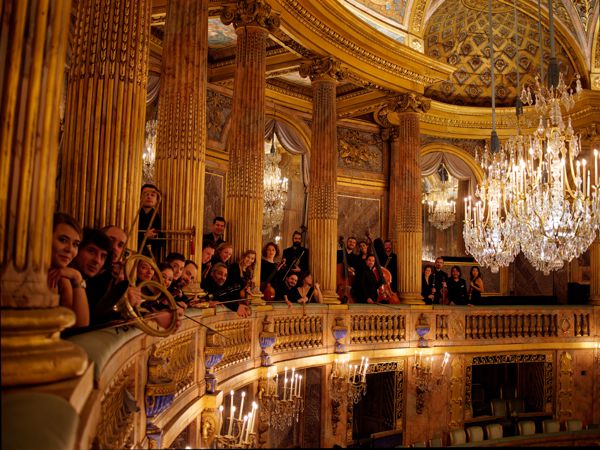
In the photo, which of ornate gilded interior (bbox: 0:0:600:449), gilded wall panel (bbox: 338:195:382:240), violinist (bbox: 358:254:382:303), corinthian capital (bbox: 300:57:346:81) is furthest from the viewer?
gilded wall panel (bbox: 338:195:382:240)

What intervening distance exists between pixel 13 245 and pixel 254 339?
24.1 feet

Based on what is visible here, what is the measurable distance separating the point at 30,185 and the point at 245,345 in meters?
6.92

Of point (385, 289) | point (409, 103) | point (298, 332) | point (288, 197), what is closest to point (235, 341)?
point (298, 332)

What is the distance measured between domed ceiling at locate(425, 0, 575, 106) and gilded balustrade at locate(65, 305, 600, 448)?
26.1 ft

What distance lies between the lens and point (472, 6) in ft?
61.3

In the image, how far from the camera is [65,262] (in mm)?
2982

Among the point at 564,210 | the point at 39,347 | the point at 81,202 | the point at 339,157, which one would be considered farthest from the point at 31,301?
the point at 339,157

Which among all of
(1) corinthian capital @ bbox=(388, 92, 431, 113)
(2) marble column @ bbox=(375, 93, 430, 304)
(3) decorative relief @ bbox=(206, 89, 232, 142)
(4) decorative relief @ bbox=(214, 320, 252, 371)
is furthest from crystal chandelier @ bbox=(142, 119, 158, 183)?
(1) corinthian capital @ bbox=(388, 92, 431, 113)

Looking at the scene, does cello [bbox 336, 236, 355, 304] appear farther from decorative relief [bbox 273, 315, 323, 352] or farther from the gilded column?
the gilded column

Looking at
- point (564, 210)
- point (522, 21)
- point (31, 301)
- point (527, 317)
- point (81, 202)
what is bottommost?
point (527, 317)

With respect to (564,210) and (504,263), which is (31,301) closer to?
(564,210)

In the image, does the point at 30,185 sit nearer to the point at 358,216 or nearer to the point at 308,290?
the point at 308,290

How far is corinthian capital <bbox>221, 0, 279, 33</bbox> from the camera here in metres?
10.3

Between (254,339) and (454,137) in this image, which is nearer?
(254,339)
